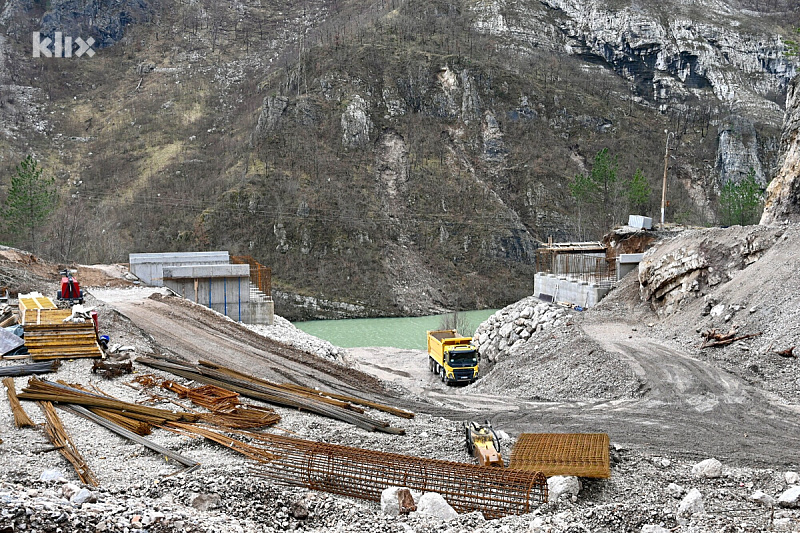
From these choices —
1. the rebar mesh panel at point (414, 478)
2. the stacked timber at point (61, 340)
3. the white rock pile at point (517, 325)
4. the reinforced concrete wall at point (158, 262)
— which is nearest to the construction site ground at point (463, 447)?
the rebar mesh panel at point (414, 478)

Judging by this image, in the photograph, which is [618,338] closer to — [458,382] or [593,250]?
[458,382]

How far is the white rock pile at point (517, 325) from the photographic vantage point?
2897 centimetres

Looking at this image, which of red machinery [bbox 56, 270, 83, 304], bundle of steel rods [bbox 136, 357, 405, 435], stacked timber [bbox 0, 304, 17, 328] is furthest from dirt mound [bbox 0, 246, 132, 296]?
bundle of steel rods [bbox 136, 357, 405, 435]

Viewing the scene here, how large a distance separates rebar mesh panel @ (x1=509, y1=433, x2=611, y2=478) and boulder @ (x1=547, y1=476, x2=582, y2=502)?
1.08 ft

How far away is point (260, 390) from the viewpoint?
48.7 feet

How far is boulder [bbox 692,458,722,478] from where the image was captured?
9711 mm

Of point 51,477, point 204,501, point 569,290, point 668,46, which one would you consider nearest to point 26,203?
point 569,290

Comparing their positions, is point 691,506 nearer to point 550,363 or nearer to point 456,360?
point 550,363

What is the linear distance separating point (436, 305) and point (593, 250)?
98.5 feet

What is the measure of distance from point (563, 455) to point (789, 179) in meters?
22.4

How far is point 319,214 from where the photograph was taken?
67.4m

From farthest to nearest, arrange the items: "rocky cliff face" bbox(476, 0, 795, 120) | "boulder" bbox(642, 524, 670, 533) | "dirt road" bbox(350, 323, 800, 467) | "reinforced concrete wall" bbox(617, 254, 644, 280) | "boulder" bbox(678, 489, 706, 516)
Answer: "rocky cliff face" bbox(476, 0, 795, 120)
"reinforced concrete wall" bbox(617, 254, 644, 280)
"dirt road" bbox(350, 323, 800, 467)
"boulder" bbox(678, 489, 706, 516)
"boulder" bbox(642, 524, 670, 533)

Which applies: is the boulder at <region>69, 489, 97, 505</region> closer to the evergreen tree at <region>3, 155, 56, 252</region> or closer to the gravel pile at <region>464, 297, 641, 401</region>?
the gravel pile at <region>464, 297, 641, 401</region>

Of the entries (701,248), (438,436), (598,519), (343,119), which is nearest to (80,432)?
(438,436)
